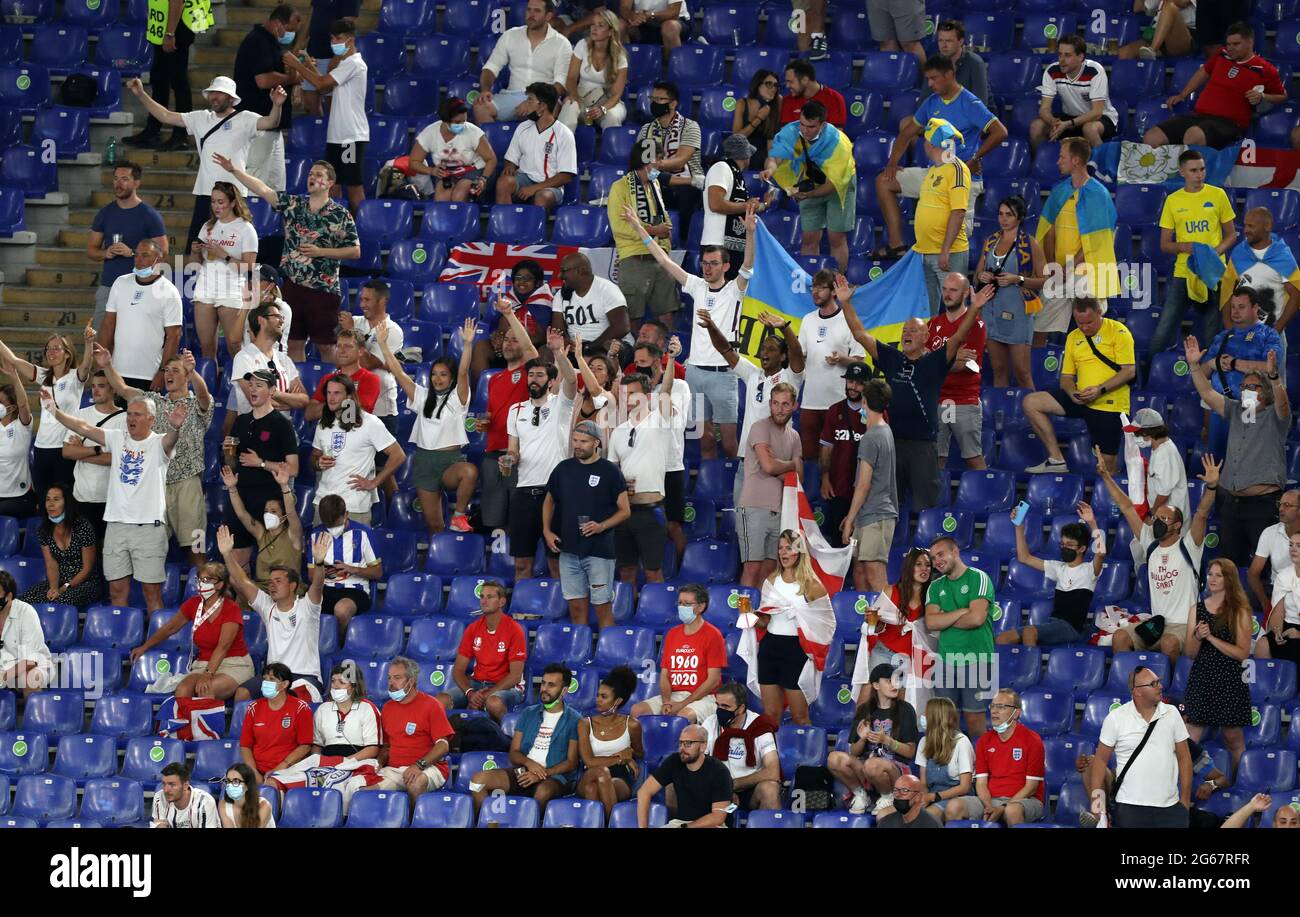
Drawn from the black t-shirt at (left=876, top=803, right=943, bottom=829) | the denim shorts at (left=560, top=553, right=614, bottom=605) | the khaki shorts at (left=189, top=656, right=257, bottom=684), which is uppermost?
the denim shorts at (left=560, top=553, right=614, bottom=605)

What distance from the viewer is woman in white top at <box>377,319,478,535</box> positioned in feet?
55.4

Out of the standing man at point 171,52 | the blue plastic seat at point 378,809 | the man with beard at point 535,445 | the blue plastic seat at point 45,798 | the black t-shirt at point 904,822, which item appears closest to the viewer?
the black t-shirt at point 904,822

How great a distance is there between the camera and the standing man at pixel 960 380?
1664 cm

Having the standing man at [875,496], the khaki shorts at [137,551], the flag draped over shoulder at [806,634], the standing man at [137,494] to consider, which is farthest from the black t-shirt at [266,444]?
the standing man at [875,496]

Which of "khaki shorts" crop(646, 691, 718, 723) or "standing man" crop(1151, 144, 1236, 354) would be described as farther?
"standing man" crop(1151, 144, 1236, 354)

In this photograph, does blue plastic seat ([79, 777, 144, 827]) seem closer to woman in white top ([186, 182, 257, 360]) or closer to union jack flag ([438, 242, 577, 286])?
woman in white top ([186, 182, 257, 360])

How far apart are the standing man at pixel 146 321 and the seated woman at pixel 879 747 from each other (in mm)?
6025

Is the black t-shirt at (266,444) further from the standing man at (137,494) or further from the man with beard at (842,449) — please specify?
the man with beard at (842,449)

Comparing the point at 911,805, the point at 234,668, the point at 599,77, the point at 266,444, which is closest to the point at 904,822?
the point at 911,805

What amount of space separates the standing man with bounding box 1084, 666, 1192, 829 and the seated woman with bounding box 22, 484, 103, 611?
7.12 m

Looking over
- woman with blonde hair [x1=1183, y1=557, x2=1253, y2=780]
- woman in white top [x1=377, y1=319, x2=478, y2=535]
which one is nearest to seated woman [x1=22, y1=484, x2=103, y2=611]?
woman in white top [x1=377, y1=319, x2=478, y2=535]

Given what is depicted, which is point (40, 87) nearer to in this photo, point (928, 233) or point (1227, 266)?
point (928, 233)

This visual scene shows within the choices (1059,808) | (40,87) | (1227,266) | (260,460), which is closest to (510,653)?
(260,460)

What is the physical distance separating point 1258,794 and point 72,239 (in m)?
10.7
